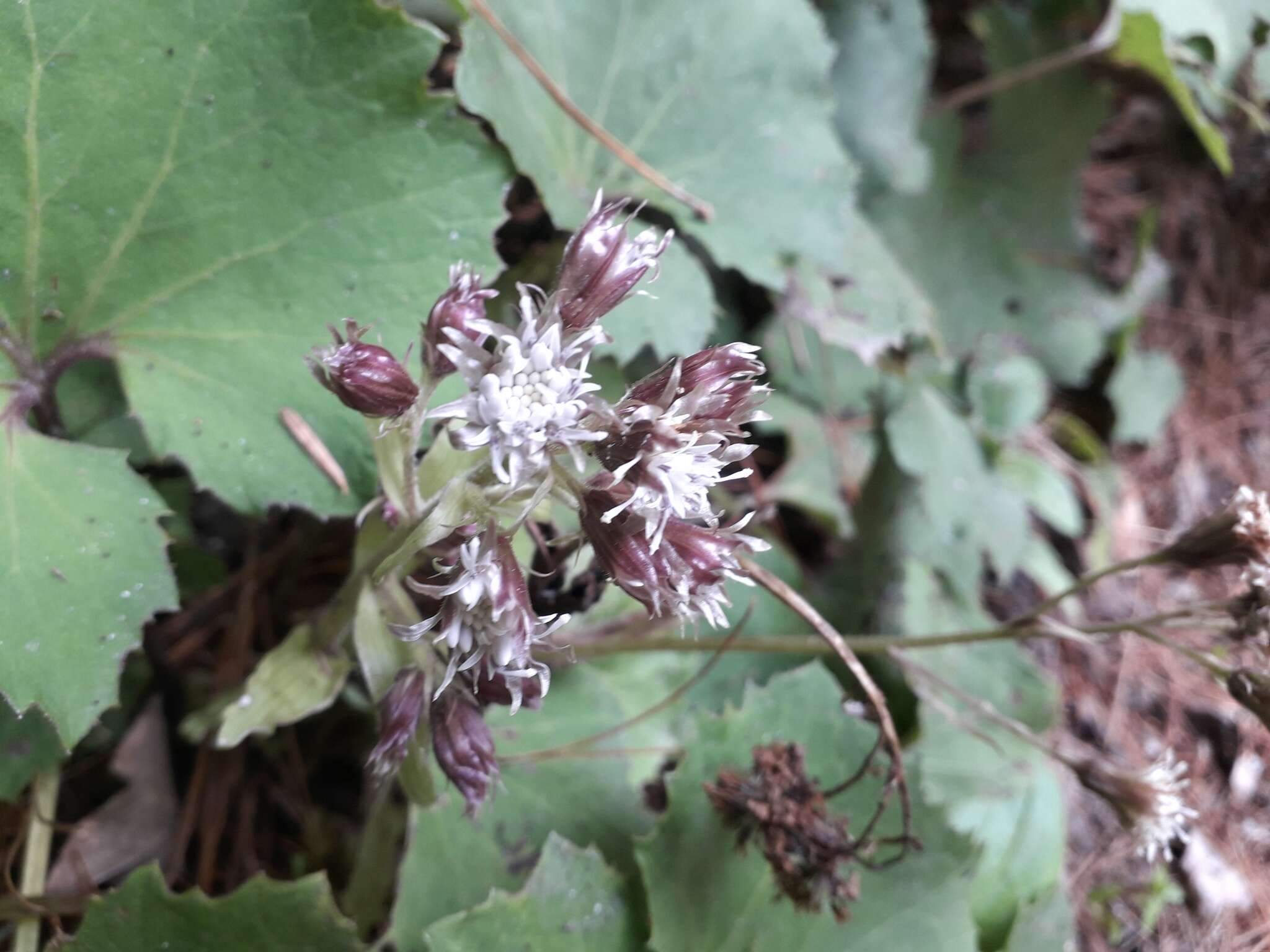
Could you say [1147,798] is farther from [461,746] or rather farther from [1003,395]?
[1003,395]

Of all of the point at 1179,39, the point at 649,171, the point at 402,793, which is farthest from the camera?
the point at 1179,39

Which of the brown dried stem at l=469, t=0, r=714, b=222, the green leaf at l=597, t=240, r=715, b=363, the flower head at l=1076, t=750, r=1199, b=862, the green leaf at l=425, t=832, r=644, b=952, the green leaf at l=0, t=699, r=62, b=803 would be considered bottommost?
the green leaf at l=0, t=699, r=62, b=803

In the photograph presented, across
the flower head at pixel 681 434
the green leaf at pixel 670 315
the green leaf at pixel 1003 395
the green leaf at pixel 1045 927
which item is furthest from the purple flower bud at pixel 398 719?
the green leaf at pixel 1003 395

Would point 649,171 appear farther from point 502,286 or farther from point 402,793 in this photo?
point 402,793

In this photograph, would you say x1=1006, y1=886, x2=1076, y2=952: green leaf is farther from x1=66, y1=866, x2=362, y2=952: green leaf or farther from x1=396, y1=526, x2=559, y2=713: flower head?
x1=396, y1=526, x2=559, y2=713: flower head

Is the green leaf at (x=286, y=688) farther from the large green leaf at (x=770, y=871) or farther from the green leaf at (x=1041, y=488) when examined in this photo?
the green leaf at (x=1041, y=488)

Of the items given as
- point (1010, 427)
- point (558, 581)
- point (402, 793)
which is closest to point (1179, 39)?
point (1010, 427)

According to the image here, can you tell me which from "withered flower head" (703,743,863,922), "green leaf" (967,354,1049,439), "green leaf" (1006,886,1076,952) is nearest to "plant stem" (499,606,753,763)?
"withered flower head" (703,743,863,922)
